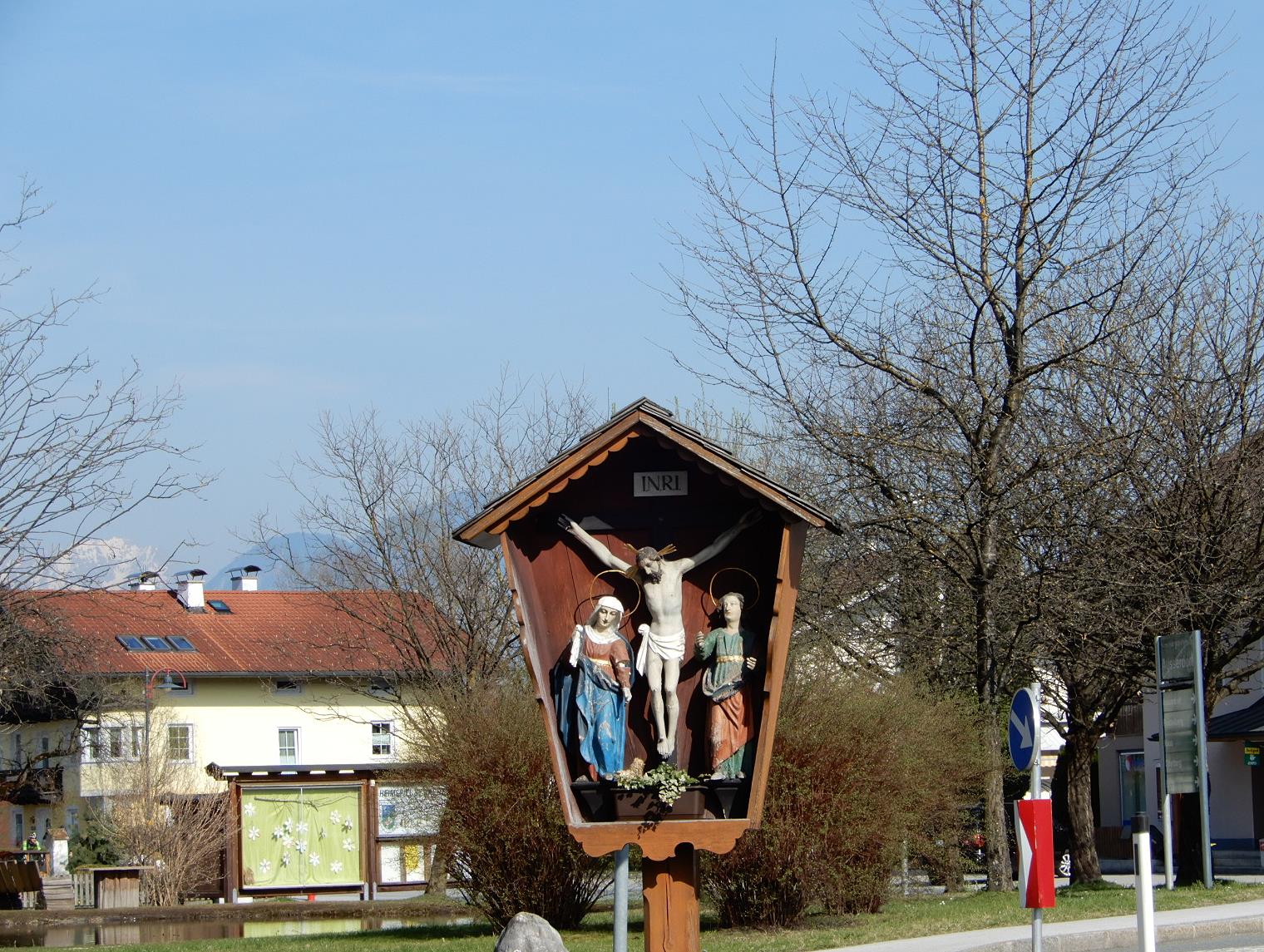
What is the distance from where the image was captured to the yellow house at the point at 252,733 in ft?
120

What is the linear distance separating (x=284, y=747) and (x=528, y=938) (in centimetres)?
4395

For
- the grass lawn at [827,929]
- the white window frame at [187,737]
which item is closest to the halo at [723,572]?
the grass lawn at [827,929]

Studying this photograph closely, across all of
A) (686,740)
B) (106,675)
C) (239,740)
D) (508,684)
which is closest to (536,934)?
(686,740)

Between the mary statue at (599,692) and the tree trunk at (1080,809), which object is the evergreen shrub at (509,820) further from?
the tree trunk at (1080,809)

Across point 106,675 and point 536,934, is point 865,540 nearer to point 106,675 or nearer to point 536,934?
point 536,934

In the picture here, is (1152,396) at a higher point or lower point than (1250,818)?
higher

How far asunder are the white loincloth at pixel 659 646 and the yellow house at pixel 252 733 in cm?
1205

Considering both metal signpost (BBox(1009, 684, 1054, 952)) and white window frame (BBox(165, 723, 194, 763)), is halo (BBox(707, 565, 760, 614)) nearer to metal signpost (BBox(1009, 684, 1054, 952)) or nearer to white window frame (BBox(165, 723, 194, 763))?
metal signpost (BBox(1009, 684, 1054, 952))

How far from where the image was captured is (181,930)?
27141 mm

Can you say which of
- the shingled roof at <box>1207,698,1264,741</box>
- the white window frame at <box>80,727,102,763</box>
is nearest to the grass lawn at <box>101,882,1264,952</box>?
the shingled roof at <box>1207,698,1264,741</box>

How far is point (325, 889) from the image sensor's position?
37656 millimetres

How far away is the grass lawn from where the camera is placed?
16.5 metres

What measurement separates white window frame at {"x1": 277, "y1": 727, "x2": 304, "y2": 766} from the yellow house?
2.2 inches

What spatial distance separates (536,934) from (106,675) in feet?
96.2
